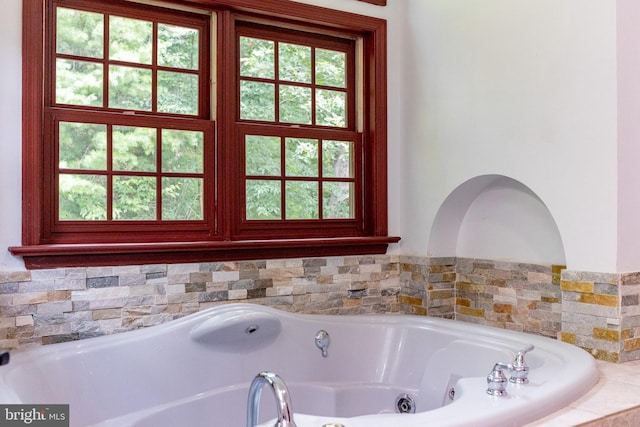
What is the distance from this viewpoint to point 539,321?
2.64 metres

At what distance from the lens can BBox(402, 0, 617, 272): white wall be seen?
2.18 metres

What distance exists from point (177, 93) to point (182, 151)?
284mm

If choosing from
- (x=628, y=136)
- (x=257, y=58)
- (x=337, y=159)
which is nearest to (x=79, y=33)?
(x=257, y=58)

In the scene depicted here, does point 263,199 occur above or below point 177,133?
below

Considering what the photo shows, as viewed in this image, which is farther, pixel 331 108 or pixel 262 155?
pixel 331 108

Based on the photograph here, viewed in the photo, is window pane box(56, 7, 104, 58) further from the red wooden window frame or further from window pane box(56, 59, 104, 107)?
the red wooden window frame

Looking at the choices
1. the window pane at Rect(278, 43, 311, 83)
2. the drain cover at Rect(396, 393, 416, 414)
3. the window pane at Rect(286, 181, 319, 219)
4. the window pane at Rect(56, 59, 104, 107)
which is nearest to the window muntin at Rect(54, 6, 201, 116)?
the window pane at Rect(56, 59, 104, 107)

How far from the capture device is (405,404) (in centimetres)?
257

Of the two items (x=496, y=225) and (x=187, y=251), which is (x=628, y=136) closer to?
(x=496, y=225)

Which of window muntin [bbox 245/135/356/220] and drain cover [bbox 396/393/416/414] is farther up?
window muntin [bbox 245/135/356/220]

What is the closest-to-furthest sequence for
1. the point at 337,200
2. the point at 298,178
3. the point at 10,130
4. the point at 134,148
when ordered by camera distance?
the point at 10,130, the point at 134,148, the point at 298,178, the point at 337,200

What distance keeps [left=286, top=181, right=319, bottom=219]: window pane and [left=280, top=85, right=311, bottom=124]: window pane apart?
13.6 inches

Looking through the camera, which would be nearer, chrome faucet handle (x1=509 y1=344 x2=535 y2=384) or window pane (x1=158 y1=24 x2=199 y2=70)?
chrome faucet handle (x1=509 y1=344 x2=535 y2=384)

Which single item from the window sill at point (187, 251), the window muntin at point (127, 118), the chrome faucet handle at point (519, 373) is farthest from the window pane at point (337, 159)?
the chrome faucet handle at point (519, 373)
